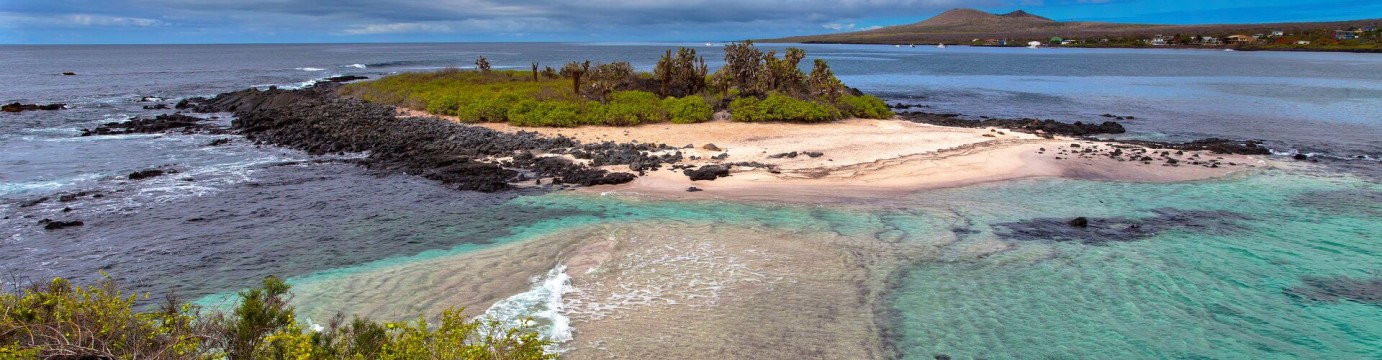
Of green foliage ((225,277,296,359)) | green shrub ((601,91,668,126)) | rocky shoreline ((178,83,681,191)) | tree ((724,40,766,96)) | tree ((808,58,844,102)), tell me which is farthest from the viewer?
tree ((724,40,766,96))

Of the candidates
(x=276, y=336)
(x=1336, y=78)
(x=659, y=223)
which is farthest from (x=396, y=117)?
(x=1336, y=78)

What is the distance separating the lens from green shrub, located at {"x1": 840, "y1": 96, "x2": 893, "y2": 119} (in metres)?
30.8

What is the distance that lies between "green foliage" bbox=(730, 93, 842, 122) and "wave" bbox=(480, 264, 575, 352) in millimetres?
17676

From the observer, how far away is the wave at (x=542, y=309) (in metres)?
9.55

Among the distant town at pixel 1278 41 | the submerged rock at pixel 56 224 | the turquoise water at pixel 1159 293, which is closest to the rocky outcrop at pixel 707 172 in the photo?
the turquoise water at pixel 1159 293

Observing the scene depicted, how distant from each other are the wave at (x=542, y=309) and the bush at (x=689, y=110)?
686 inches

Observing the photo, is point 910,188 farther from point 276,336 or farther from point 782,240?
point 276,336

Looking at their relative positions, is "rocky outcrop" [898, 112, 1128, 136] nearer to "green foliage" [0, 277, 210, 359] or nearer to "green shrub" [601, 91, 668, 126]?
"green shrub" [601, 91, 668, 126]

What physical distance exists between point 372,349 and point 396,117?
88.9ft

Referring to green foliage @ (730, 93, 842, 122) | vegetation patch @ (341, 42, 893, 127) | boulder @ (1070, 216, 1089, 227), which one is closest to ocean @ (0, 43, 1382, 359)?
boulder @ (1070, 216, 1089, 227)

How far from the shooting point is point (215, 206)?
17.4 metres

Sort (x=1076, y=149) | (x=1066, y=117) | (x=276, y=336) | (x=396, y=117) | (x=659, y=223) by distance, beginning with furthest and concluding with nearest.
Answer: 1. (x=1066, y=117)
2. (x=396, y=117)
3. (x=1076, y=149)
4. (x=659, y=223)
5. (x=276, y=336)

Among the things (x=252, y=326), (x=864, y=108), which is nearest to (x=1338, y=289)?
(x=252, y=326)

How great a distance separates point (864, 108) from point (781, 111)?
4.60 metres
